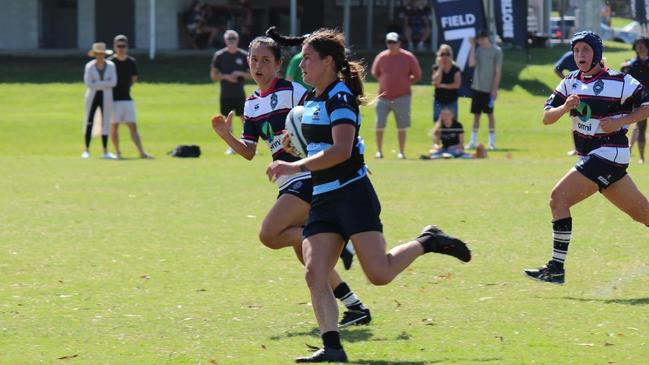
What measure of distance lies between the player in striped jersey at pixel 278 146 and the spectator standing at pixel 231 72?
50.5ft

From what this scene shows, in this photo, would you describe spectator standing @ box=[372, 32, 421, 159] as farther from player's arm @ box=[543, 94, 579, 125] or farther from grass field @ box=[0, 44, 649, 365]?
player's arm @ box=[543, 94, 579, 125]

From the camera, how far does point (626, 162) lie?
10312mm

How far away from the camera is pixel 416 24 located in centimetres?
4206

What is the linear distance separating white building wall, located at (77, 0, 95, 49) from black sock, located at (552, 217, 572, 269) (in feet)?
114

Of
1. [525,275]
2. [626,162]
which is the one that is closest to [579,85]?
[626,162]

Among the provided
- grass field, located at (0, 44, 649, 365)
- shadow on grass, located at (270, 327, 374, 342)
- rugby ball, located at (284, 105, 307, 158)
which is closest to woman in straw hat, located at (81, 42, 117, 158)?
grass field, located at (0, 44, 649, 365)

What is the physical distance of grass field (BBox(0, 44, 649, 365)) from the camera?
27.0 ft

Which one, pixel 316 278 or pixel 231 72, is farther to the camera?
pixel 231 72

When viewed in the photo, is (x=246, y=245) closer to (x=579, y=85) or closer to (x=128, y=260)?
(x=128, y=260)

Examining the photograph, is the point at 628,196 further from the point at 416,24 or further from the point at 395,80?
the point at 416,24

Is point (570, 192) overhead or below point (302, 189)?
below

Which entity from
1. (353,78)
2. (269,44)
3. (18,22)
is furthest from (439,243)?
(18,22)

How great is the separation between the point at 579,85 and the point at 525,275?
62.3 inches

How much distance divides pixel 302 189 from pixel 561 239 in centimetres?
253
